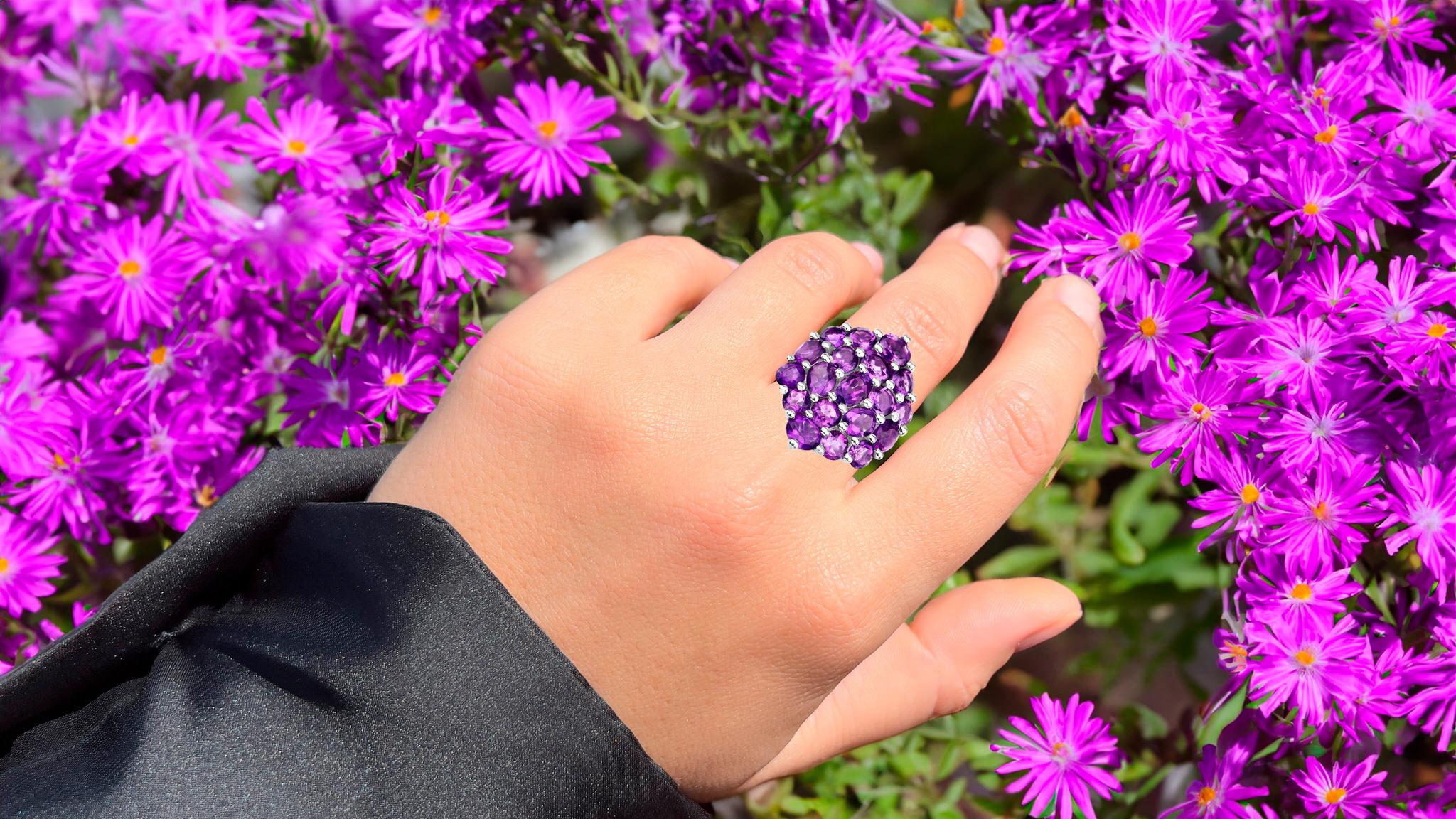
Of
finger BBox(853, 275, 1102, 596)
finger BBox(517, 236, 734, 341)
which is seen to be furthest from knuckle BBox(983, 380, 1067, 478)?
finger BBox(517, 236, 734, 341)

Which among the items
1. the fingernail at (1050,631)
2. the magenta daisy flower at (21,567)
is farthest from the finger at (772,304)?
the magenta daisy flower at (21,567)

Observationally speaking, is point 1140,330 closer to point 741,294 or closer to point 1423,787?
point 741,294

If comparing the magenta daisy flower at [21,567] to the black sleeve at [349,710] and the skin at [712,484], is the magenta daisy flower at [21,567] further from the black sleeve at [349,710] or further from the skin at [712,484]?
the skin at [712,484]

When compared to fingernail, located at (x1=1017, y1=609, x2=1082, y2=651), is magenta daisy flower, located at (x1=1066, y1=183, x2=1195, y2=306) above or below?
above

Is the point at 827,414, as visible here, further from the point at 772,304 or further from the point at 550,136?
the point at 550,136

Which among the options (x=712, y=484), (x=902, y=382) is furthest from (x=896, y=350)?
(x=712, y=484)

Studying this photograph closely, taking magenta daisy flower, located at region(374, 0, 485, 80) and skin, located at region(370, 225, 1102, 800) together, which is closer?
skin, located at region(370, 225, 1102, 800)

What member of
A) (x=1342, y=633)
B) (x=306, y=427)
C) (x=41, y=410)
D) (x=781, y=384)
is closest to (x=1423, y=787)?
(x=1342, y=633)

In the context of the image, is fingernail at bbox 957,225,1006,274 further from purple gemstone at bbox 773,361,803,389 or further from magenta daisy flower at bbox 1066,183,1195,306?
purple gemstone at bbox 773,361,803,389
